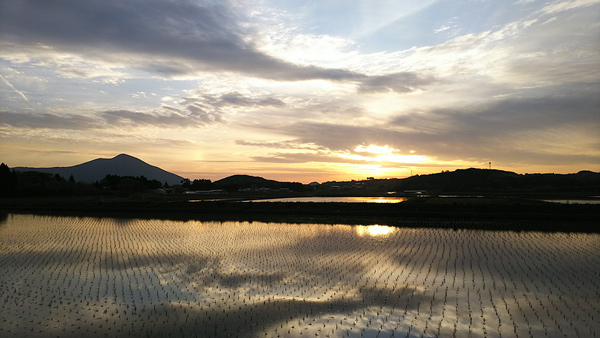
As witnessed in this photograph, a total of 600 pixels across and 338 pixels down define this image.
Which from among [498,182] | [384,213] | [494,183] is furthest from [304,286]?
[498,182]

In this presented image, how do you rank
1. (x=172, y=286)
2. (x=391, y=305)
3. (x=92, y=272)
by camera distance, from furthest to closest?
(x=92, y=272)
(x=172, y=286)
(x=391, y=305)

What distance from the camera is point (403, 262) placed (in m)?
14.9

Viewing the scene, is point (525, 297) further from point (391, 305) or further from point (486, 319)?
point (391, 305)

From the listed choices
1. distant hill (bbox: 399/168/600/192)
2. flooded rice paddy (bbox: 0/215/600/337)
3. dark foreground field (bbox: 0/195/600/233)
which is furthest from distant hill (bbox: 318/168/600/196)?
flooded rice paddy (bbox: 0/215/600/337)

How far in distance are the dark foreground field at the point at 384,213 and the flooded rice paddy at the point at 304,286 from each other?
5339 mm

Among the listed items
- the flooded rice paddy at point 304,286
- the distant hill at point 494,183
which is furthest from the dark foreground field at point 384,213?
the distant hill at point 494,183

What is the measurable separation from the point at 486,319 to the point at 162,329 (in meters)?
7.96

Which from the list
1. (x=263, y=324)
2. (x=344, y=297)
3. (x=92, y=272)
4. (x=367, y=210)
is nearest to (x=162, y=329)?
(x=263, y=324)

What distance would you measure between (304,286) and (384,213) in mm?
22151

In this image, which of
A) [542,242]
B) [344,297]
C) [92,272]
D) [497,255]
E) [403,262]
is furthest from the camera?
[542,242]

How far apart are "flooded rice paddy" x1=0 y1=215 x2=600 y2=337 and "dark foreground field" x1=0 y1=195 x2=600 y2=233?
5339mm

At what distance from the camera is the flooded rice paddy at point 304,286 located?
8523 mm

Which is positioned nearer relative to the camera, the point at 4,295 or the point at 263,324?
the point at 263,324

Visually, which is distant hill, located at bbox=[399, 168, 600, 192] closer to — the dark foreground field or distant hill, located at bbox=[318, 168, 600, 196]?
distant hill, located at bbox=[318, 168, 600, 196]
